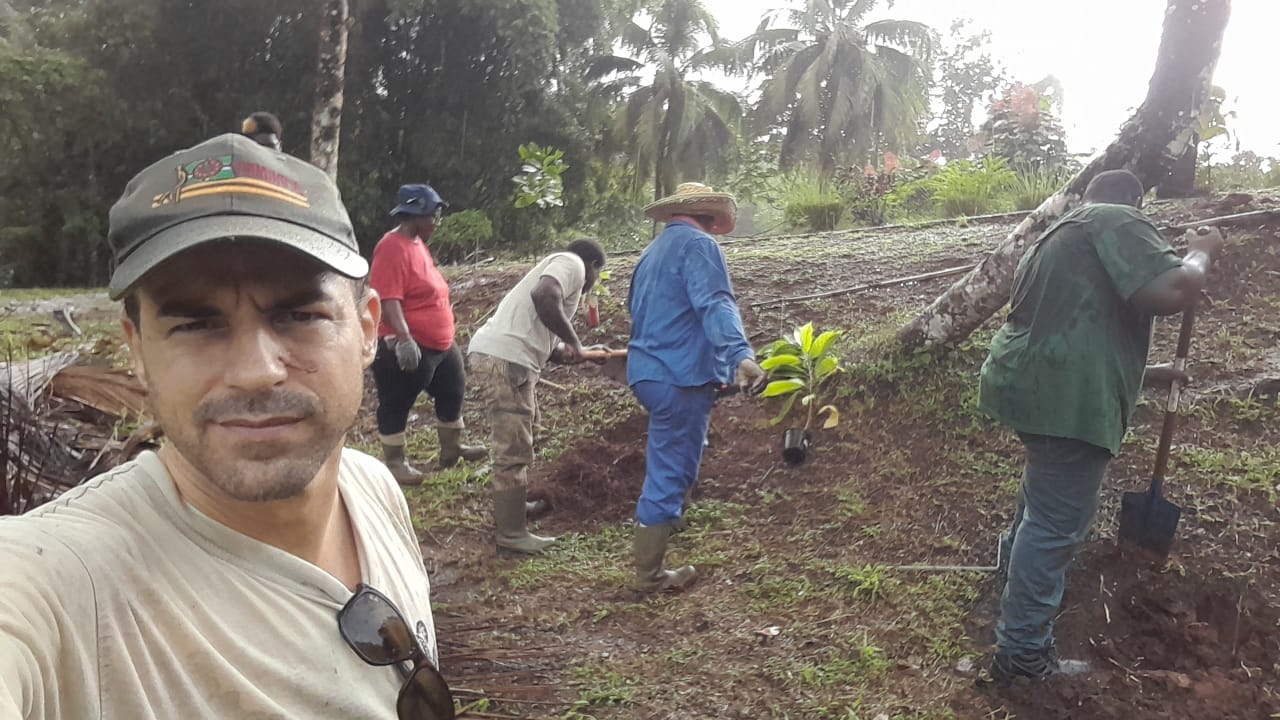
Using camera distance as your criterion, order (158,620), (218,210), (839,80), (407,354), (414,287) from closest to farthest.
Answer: (158,620) → (218,210) → (407,354) → (414,287) → (839,80)

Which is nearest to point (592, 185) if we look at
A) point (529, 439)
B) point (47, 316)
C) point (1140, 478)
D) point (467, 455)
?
point (47, 316)

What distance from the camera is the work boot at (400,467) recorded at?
513 centimetres

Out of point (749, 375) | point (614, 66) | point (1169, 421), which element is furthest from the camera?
point (614, 66)

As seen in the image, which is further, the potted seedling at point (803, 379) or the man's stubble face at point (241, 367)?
the potted seedling at point (803, 379)

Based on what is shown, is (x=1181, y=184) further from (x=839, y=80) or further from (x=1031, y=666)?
(x=839, y=80)

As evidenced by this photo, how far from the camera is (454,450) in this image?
559 cm

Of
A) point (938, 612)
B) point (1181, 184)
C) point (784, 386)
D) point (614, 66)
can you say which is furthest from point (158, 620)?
point (614, 66)

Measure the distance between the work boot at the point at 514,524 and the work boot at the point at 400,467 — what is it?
102 centimetres

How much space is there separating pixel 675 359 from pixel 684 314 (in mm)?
212

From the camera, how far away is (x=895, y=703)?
9.44 ft

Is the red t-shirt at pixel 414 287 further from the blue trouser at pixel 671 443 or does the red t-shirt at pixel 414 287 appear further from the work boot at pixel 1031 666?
the work boot at pixel 1031 666

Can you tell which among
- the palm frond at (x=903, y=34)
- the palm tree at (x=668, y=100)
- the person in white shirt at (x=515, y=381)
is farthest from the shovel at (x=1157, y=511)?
the palm frond at (x=903, y=34)

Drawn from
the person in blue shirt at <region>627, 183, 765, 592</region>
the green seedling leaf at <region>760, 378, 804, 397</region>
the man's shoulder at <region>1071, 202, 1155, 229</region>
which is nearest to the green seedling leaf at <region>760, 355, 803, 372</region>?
the green seedling leaf at <region>760, 378, 804, 397</region>

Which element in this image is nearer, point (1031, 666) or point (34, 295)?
point (1031, 666)
